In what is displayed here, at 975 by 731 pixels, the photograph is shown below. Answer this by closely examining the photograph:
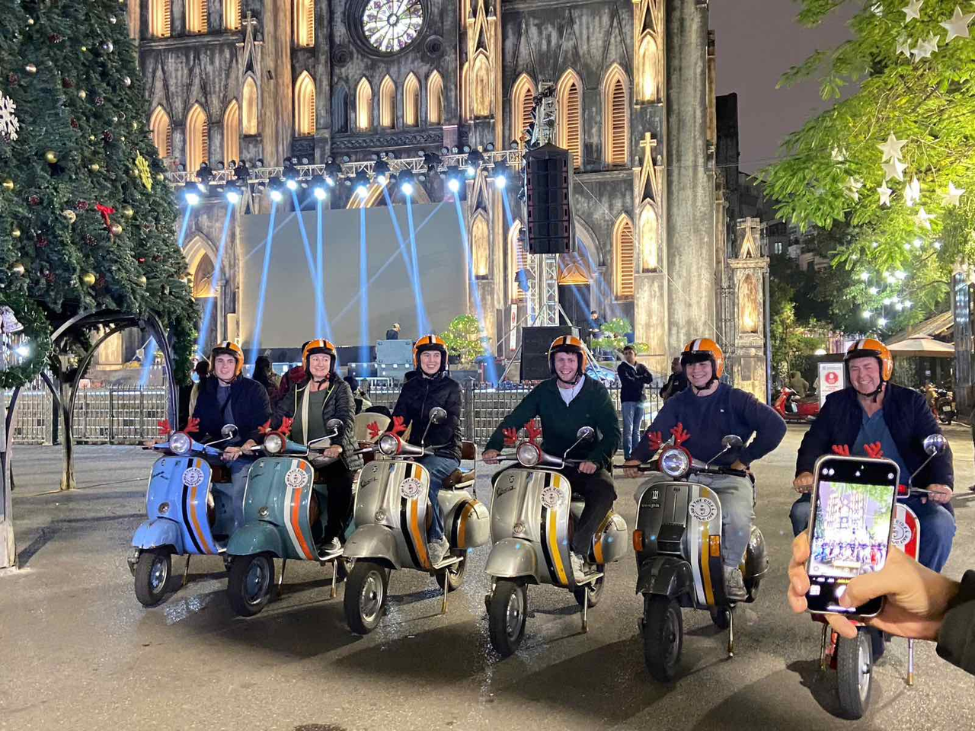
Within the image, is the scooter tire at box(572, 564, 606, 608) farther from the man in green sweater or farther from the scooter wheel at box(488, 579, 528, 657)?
the scooter wheel at box(488, 579, 528, 657)

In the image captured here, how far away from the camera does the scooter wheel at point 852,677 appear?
13.4ft

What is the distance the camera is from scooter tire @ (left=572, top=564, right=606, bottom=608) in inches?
224

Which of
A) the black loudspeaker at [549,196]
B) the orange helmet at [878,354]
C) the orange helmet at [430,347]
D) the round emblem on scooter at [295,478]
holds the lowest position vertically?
the round emblem on scooter at [295,478]

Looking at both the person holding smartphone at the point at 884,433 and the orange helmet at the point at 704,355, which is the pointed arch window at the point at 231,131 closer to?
the orange helmet at the point at 704,355

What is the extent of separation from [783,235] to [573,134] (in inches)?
2466

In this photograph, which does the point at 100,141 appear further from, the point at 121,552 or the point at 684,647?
the point at 684,647

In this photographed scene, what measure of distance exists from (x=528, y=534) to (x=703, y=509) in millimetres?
1051

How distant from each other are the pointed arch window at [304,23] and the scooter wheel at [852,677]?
36.9 m

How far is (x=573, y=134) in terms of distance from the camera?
113 feet

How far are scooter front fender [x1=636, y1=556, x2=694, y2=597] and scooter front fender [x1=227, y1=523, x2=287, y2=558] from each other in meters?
2.56

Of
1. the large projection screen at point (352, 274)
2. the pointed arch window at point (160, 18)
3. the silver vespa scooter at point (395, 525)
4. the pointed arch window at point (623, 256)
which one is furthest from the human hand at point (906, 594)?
the pointed arch window at point (160, 18)

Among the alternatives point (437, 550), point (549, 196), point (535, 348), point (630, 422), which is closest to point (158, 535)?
point (437, 550)

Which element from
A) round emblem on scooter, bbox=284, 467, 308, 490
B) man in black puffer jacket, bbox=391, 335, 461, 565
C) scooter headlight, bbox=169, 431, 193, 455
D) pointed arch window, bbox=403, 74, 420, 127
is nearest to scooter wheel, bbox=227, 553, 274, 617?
round emblem on scooter, bbox=284, 467, 308, 490

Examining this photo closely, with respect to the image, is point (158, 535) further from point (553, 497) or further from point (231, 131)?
point (231, 131)
